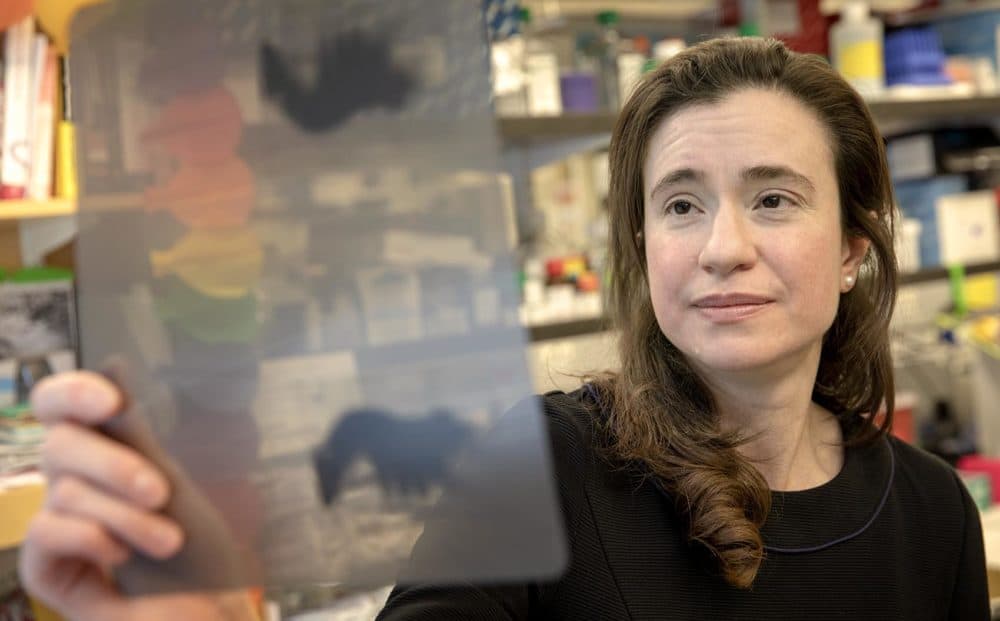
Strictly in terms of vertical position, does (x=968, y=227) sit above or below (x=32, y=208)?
below

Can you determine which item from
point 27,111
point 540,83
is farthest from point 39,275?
point 540,83

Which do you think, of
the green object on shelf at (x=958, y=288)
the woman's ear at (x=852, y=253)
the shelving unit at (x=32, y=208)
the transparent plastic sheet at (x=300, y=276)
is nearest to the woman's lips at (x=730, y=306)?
the woman's ear at (x=852, y=253)

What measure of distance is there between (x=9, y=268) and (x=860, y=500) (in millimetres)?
1818

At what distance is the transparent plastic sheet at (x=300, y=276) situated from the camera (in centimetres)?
54

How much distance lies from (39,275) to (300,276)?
1809mm

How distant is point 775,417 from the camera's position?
127 cm

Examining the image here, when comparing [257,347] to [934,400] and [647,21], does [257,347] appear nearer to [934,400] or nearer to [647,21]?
[647,21]

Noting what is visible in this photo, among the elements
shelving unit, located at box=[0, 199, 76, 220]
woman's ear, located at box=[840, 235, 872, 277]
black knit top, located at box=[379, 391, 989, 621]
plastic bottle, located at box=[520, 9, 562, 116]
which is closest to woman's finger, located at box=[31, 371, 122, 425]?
black knit top, located at box=[379, 391, 989, 621]

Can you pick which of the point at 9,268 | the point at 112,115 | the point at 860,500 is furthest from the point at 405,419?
the point at 9,268

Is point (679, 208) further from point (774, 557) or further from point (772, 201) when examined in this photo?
point (774, 557)

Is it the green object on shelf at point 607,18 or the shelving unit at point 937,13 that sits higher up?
the shelving unit at point 937,13

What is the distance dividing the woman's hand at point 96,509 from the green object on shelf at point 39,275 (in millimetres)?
1725

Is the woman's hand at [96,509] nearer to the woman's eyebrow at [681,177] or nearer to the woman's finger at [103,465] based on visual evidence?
the woman's finger at [103,465]

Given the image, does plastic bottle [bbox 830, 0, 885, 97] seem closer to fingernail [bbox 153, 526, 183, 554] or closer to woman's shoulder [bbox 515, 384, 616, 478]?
woman's shoulder [bbox 515, 384, 616, 478]
